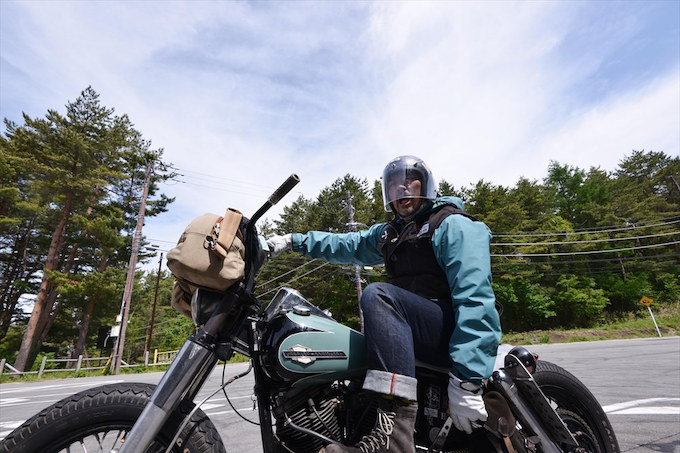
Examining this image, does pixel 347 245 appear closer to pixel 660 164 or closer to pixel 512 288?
pixel 512 288

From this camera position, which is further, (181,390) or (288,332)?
(288,332)

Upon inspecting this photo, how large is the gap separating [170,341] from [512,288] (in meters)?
40.8

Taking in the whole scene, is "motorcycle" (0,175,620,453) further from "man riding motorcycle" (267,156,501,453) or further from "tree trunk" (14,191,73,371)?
"tree trunk" (14,191,73,371)

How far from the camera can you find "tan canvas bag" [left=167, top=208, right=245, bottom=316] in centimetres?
132

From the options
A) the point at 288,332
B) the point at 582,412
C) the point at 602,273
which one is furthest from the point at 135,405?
the point at 602,273

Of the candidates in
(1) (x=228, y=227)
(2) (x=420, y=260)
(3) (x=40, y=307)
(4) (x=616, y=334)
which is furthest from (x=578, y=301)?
(3) (x=40, y=307)

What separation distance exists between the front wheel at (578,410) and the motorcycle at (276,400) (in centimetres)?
29

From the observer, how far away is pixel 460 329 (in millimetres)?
1457

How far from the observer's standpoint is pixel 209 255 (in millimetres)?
1338

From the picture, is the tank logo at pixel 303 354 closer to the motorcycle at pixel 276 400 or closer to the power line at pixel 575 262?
the motorcycle at pixel 276 400

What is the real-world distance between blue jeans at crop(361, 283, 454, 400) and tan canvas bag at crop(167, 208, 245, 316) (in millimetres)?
565

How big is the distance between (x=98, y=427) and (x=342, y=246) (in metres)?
1.52

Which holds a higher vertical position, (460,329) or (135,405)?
(460,329)

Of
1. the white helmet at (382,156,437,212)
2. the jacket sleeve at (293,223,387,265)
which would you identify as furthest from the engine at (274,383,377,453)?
the white helmet at (382,156,437,212)
